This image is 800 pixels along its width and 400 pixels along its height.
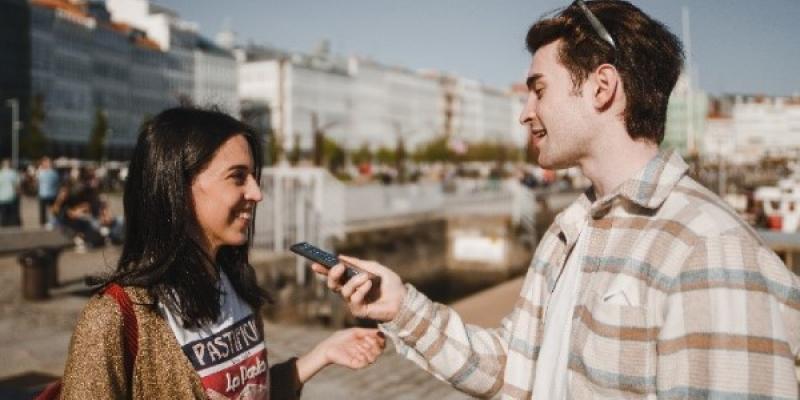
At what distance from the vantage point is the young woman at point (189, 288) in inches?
74.9

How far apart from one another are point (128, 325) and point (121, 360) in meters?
0.09

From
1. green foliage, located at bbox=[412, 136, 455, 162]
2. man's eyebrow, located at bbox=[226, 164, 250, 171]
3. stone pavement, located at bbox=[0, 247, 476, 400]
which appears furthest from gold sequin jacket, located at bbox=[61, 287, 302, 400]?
green foliage, located at bbox=[412, 136, 455, 162]

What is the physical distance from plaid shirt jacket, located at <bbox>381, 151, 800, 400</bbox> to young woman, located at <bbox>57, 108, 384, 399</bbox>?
912mm

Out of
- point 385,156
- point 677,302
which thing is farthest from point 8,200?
point 385,156

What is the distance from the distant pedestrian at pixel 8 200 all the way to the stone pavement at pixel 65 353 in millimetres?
8010

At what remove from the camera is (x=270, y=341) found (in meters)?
7.48

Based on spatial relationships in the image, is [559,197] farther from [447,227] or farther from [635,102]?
[635,102]

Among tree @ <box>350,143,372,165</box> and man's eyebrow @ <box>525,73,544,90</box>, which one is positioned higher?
tree @ <box>350,143,372,165</box>

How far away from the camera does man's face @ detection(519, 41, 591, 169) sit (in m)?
2.05

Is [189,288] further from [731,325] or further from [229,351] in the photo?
[731,325]

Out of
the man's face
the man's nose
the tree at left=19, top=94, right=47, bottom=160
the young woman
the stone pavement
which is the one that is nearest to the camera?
the young woman

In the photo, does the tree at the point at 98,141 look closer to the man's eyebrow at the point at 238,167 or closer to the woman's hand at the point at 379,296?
the man's eyebrow at the point at 238,167

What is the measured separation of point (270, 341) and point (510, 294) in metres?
3.54

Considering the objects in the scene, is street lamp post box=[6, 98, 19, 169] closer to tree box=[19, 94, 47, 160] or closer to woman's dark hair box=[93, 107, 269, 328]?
tree box=[19, 94, 47, 160]
